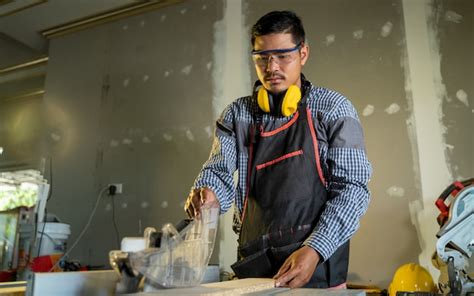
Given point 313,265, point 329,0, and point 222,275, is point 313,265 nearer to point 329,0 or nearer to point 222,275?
point 222,275

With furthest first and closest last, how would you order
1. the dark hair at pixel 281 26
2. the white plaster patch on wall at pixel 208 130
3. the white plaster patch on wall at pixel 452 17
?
the white plaster patch on wall at pixel 208 130, the white plaster patch on wall at pixel 452 17, the dark hair at pixel 281 26

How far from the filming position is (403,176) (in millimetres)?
2115

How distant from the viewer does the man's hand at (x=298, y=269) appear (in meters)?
0.91

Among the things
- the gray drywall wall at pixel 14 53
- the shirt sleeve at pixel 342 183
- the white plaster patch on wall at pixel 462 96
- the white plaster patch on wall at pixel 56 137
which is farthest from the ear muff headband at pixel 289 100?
the gray drywall wall at pixel 14 53

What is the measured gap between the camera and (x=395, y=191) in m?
2.12

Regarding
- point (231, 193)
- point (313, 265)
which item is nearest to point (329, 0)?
point (231, 193)

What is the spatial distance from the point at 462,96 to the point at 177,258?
1928mm

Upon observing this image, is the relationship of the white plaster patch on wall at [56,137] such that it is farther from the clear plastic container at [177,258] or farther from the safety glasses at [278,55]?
the clear plastic container at [177,258]

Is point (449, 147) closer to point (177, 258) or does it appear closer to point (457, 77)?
point (457, 77)

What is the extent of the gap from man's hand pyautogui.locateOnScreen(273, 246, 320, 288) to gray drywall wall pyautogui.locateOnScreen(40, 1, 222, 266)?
1786mm

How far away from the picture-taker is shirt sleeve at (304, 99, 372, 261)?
1.01 meters

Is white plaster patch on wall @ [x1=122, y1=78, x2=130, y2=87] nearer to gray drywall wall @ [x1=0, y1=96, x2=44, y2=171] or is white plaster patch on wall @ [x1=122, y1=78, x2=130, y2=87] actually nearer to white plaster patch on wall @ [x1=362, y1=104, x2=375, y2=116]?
gray drywall wall @ [x1=0, y1=96, x2=44, y2=171]

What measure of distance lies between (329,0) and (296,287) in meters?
2.08

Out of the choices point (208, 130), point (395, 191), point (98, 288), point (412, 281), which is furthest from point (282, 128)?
point (208, 130)
